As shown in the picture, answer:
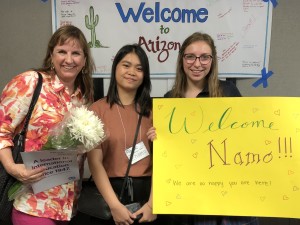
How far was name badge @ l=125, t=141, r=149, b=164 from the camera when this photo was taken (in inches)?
55.8

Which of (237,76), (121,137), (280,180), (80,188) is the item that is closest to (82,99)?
(121,137)

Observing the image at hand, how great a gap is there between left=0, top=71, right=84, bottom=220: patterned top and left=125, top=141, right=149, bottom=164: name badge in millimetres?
340

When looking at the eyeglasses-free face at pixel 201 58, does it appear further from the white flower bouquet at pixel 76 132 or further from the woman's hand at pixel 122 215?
the woman's hand at pixel 122 215

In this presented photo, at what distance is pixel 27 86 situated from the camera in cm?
126

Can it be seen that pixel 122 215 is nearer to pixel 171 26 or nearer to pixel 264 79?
pixel 171 26

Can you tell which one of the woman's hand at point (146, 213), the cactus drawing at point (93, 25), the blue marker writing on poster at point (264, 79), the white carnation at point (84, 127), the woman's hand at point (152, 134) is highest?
the cactus drawing at point (93, 25)

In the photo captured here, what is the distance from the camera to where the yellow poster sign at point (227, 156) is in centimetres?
129

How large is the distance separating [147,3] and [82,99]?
1.07 meters

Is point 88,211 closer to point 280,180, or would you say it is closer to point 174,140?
point 174,140

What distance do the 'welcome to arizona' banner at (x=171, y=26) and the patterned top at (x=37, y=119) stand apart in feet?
3.28

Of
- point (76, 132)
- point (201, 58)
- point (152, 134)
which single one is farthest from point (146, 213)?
point (201, 58)

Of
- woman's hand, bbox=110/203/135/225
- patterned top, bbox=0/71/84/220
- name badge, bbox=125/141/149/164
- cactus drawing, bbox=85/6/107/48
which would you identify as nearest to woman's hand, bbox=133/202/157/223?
woman's hand, bbox=110/203/135/225

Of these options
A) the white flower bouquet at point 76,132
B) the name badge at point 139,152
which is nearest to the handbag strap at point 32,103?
the white flower bouquet at point 76,132

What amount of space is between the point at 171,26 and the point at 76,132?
1.37 m
